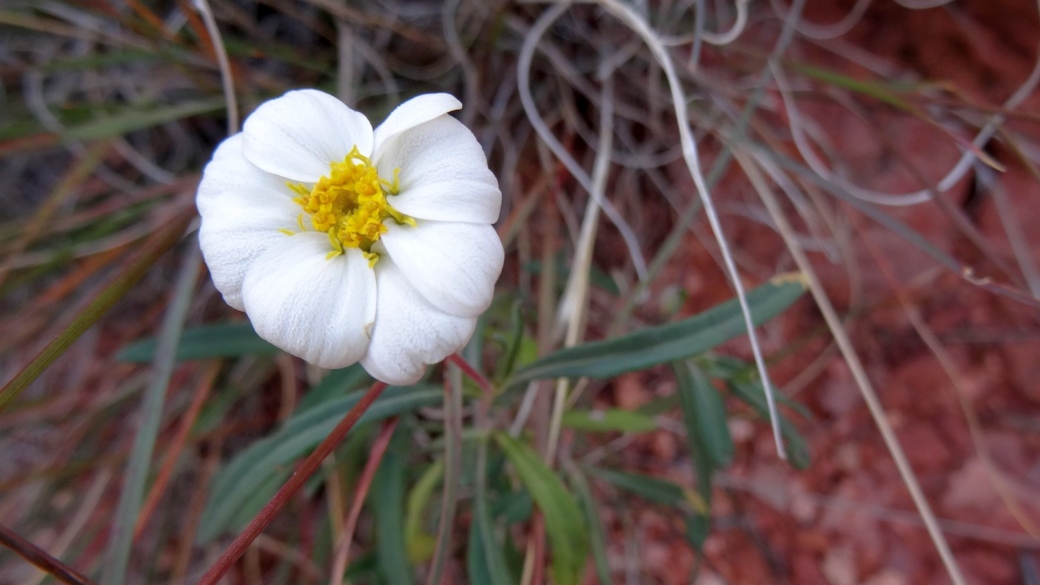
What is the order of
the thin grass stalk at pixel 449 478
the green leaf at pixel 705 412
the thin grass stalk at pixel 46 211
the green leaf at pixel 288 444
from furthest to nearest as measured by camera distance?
the thin grass stalk at pixel 46 211
the green leaf at pixel 705 412
the green leaf at pixel 288 444
the thin grass stalk at pixel 449 478

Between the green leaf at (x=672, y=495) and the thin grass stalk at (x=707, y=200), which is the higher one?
the thin grass stalk at (x=707, y=200)

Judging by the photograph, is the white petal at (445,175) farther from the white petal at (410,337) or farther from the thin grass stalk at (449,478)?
the thin grass stalk at (449,478)

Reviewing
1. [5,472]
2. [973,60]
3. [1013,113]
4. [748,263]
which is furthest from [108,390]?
[973,60]

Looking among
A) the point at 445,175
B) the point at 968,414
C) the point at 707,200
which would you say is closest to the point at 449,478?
the point at 445,175

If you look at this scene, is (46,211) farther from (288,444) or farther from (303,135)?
(303,135)

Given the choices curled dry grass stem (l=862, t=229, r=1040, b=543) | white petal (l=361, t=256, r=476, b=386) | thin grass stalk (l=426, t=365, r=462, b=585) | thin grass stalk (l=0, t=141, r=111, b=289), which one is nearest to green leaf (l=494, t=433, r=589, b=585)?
thin grass stalk (l=426, t=365, r=462, b=585)

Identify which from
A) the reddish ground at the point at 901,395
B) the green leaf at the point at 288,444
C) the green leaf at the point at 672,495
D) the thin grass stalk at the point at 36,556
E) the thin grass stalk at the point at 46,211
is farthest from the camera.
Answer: the reddish ground at the point at 901,395

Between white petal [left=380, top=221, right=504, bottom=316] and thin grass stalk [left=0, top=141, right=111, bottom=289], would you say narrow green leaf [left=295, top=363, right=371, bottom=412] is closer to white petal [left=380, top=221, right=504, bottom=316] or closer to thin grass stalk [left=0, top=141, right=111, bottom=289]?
white petal [left=380, top=221, right=504, bottom=316]

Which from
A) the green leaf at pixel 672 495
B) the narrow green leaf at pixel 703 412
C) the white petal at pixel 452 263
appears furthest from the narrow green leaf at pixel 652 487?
the white petal at pixel 452 263
